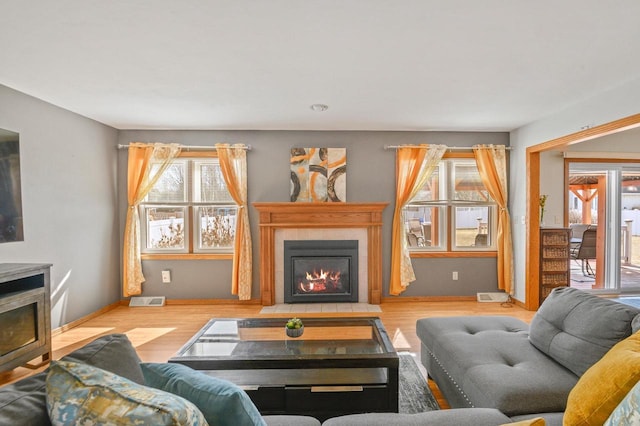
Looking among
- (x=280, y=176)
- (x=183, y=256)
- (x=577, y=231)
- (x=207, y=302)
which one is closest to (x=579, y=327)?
(x=280, y=176)

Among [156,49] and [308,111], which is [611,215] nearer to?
[308,111]

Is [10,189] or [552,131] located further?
[552,131]

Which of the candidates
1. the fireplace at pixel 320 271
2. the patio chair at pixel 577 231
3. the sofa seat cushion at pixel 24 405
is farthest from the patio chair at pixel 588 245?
the sofa seat cushion at pixel 24 405

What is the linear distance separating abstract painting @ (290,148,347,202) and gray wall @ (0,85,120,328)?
2411mm

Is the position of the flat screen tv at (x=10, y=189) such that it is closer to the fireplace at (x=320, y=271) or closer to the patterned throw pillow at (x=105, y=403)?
the fireplace at (x=320, y=271)

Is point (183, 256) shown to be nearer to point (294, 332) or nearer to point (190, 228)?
point (190, 228)

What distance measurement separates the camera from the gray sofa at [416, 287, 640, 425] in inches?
61.7

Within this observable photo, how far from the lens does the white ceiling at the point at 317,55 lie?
1.88 metres

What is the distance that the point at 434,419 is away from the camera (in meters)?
1.37

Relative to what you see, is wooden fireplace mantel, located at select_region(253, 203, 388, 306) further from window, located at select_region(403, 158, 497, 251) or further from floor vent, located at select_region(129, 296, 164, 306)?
floor vent, located at select_region(129, 296, 164, 306)

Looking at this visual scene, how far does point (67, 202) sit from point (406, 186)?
13.2 feet

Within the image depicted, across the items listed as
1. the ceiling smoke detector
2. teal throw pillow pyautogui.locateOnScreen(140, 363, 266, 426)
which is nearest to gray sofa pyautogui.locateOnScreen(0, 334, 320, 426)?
teal throw pillow pyautogui.locateOnScreen(140, 363, 266, 426)

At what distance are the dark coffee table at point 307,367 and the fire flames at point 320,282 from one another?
6.50 feet

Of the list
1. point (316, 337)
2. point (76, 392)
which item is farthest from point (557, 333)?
point (76, 392)
